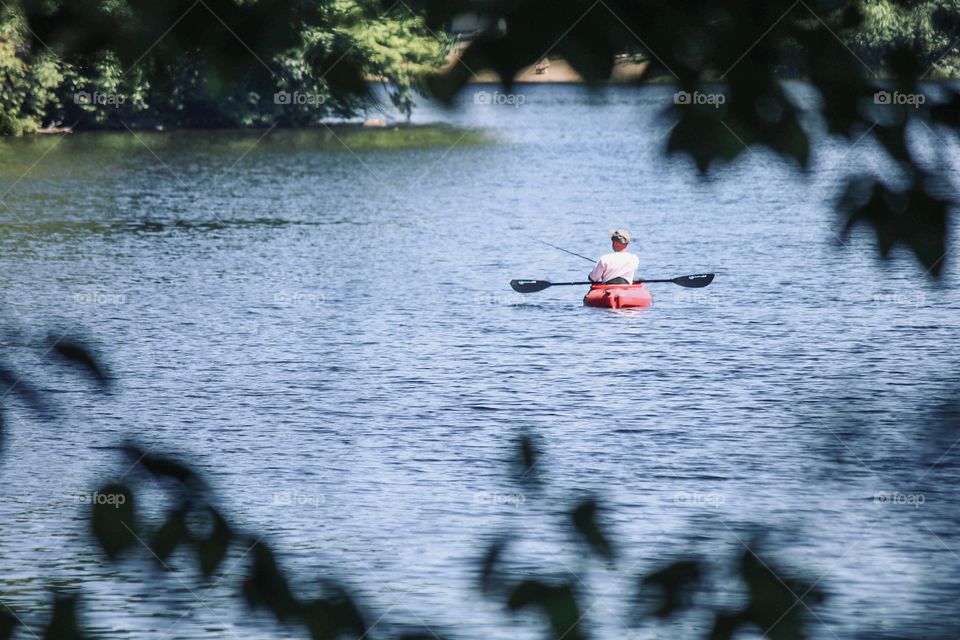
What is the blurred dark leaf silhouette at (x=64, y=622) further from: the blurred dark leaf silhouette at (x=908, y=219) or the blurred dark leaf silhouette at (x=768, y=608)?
the blurred dark leaf silhouette at (x=908, y=219)

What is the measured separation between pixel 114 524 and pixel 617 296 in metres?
20.3

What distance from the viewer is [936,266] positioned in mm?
2668

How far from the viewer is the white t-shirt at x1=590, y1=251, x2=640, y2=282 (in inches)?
898

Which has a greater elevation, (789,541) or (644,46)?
(644,46)

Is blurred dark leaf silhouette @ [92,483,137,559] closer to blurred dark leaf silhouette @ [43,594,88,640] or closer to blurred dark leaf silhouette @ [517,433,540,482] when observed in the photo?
blurred dark leaf silhouette @ [43,594,88,640]

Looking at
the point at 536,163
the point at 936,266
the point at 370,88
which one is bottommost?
the point at 936,266

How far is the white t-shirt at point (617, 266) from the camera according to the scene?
898 inches

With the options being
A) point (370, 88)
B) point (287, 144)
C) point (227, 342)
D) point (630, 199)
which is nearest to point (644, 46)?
point (370, 88)

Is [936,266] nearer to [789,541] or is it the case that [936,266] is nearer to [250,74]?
[789,541]

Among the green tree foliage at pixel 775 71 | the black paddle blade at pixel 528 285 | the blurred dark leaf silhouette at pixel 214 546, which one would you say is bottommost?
the blurred dark leaf silhouette at pixel 214 546

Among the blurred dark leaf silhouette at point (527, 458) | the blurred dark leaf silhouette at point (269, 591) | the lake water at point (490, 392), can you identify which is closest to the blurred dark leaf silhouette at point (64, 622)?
the lake water at point (490, 392)

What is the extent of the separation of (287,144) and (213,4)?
5951 centimetres

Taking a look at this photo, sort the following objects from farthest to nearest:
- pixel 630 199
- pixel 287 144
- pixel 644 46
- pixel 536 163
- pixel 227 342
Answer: pixel 287 144, pixel 536 163, pixel 630 199, pixel 227 342, pixel 644 46

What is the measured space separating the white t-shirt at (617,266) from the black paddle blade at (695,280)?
4.05 ft
